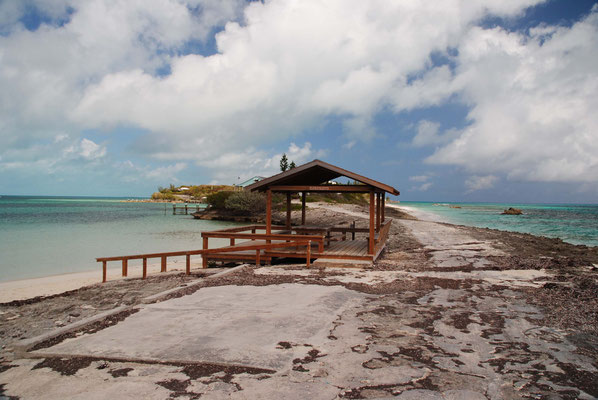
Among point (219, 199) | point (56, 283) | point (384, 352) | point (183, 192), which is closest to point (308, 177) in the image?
point (56, 283)

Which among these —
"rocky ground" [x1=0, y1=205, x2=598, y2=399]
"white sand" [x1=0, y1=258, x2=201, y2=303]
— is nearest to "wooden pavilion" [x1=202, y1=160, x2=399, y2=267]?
"rocky ground" [x1=0, y1=205, x2=598, y2=399]

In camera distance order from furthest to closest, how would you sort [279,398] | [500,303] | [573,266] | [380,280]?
[573,266]
[380,280]
[500,303]
[279,398]

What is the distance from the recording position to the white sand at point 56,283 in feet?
36.7

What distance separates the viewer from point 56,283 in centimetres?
1271

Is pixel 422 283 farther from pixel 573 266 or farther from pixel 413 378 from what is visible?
pixel 573 266

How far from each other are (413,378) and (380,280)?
5.16 m

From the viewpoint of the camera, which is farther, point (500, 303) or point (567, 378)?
point (500, 303)

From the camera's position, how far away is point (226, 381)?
3.73m

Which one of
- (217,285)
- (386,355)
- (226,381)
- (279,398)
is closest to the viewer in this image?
(279,398)

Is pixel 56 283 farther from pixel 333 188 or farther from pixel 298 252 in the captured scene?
pixel 333 188

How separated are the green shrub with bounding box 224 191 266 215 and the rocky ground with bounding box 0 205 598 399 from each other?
3863 cm

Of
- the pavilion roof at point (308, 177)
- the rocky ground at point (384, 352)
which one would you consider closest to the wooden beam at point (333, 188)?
the pavilion roof at point (308, 177)

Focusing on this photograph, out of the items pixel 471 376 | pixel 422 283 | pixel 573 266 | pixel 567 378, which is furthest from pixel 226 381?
pixel 573 266

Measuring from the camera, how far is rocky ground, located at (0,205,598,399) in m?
A: 3.59
